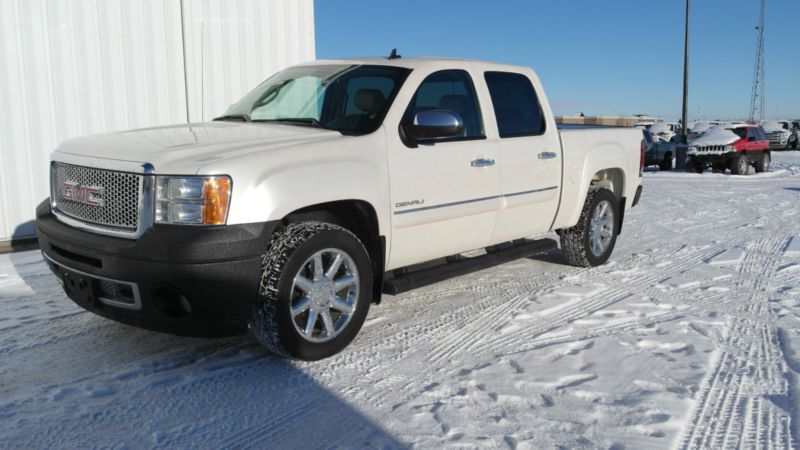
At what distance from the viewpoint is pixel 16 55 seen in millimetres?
7730

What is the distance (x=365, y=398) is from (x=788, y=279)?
186 inches

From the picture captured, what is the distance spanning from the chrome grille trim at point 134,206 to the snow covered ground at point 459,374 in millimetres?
847

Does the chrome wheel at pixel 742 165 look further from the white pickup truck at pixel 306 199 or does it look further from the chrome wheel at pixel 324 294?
the chrome wheel at pixel 324 294

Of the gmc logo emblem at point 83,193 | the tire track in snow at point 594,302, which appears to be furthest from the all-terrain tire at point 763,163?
the gmc logo emblem at point 83,193

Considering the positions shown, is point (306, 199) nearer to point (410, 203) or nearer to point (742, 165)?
point (410, 203)

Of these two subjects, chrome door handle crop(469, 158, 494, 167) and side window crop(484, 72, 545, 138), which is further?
side window crop(484, 72, 545, 138)

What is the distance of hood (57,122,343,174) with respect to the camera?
3.77m

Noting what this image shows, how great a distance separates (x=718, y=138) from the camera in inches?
892

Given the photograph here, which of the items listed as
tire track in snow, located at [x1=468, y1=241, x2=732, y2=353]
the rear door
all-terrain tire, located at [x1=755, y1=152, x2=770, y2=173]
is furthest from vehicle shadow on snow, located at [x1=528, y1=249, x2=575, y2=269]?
all-terrain tire, located at [x1=755, y1=152, x2=770, y2=173]

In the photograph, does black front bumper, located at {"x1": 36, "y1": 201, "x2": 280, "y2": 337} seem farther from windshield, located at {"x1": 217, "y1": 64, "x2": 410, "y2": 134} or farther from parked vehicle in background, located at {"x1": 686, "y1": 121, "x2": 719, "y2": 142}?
parked vehicle in background, located at {"x1": 686, "y1": 121, "x2": 719, "y2": 142}

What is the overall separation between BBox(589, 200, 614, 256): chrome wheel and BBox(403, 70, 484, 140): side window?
83.6 inches

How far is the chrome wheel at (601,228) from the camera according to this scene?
696cm

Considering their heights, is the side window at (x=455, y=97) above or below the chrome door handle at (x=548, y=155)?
above

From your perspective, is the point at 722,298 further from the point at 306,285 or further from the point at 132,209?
the point at 132,209
